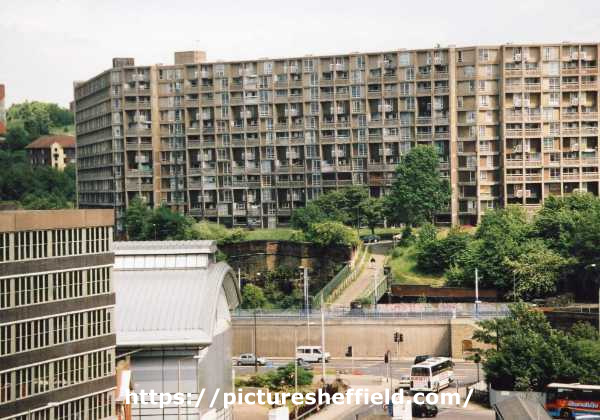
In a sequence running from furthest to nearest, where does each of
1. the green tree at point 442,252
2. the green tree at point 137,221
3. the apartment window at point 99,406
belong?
1. the green tree at point 137,221
2. the green tree at point 442,252
3. the apartment window at point 99,406

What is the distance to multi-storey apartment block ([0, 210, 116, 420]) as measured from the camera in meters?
74.9

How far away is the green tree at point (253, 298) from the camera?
154 m

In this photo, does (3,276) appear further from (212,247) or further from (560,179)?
(560,179)

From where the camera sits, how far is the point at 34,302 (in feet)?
251

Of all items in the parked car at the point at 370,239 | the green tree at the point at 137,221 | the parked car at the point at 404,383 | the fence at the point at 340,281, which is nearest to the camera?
the parked car at the point at 404,383

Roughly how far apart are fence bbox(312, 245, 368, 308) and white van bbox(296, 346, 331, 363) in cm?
1360

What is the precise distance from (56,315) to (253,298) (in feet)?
255

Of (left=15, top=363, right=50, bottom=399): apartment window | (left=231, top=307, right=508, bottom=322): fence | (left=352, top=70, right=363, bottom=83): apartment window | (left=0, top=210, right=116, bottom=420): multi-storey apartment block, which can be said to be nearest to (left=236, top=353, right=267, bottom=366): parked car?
(left=231, top=307, right=508, bottom=322): fence

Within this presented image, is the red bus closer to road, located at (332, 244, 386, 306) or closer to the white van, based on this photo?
the white van

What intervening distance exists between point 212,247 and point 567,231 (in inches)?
2391

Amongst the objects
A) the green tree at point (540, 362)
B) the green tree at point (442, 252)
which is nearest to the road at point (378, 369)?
the green tree at point (540, 362)

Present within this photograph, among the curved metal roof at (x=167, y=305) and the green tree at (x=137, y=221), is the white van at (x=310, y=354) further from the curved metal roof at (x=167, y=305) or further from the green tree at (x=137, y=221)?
the green tree at (x=137, y=221)

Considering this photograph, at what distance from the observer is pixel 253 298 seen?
6122 inches

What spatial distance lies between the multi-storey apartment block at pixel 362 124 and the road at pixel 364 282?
2189 cm
